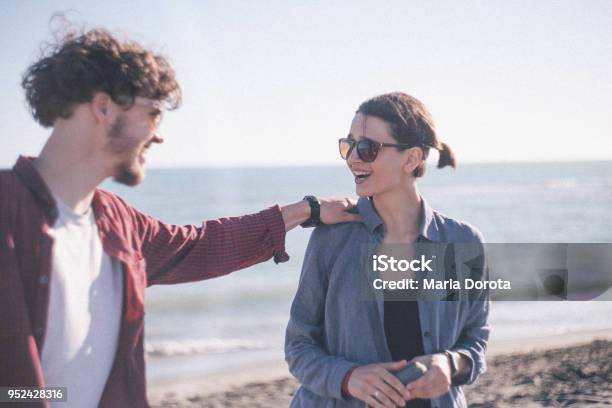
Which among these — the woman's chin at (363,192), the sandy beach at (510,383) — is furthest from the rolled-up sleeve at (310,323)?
the sandy beach at (510,383)

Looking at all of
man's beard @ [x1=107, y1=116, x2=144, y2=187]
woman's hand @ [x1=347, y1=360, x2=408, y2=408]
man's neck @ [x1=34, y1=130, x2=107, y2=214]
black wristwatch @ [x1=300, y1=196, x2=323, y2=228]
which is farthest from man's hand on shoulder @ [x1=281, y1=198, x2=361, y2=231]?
man's neck @ [x1=34, y1=130, x2=107, y2=214]

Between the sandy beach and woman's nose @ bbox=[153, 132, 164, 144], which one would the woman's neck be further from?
the sandy beach

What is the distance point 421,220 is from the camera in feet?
8.49

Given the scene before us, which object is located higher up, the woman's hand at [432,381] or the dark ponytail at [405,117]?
the dark ponytail at [405,117]

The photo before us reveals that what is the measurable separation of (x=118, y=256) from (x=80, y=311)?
0.19 meters

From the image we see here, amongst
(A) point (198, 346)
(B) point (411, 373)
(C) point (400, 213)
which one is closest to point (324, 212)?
(C) point (400, 213)

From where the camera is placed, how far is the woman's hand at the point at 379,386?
7.24 feet

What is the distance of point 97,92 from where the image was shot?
6.64 ft

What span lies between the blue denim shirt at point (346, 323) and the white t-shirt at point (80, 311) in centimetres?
68

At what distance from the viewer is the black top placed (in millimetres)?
2393

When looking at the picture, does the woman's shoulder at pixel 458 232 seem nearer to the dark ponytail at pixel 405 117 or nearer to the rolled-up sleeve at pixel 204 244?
the dark ponytail at pixel 405 117

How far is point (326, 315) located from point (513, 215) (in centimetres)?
2705

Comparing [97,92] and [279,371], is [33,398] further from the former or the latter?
[279,371]

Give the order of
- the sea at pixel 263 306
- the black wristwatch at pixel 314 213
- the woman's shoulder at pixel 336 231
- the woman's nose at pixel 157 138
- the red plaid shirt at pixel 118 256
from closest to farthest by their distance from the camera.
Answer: the red plaid shirt at pixel 118 256
the woman's nose at pixel 157 138
the woman's shoulder at pixel 336 231
the black wristwatch at pixel 314 213
the sea at pixel 263 306
